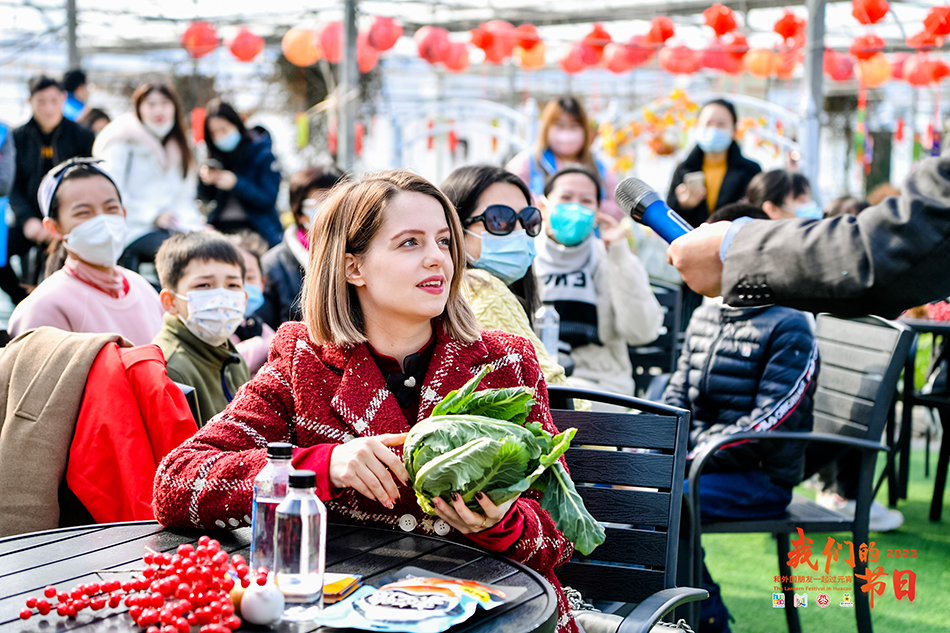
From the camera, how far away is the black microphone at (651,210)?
6.05 ft

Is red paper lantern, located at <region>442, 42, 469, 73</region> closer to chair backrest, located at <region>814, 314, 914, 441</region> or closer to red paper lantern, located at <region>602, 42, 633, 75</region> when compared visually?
red paper lantern, located at <region>602, 42, 633, 75</region>

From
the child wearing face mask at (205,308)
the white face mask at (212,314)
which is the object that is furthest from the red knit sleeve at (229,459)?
the white face mask at (212,314)

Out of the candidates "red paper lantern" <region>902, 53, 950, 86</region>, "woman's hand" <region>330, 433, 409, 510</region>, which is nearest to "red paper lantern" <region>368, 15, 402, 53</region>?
"red paper lantern" <region>902, 53, 950, 86</region>

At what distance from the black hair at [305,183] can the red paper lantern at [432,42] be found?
5947mm

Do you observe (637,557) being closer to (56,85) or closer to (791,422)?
(791,422)

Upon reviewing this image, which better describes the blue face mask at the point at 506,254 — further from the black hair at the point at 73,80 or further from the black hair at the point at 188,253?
the black hair at the point at 73,80

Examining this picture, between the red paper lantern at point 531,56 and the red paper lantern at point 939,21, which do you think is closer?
the red paper lantern at point 939,21

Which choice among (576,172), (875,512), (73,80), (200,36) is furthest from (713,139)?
(200,36)

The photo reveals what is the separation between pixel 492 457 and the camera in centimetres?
149

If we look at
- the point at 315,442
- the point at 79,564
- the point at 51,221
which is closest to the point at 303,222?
the point at 51,221

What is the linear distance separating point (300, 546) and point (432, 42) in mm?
9859

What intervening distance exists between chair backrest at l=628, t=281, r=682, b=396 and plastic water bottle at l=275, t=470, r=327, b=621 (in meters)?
3.43

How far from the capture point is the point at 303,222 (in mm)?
5059

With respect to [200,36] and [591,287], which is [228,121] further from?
[200,36]
